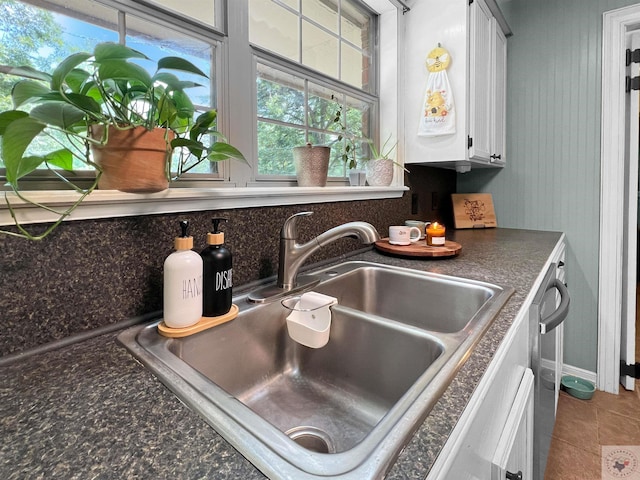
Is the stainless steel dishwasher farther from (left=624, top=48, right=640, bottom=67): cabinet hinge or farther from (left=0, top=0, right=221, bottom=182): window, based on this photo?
(left=624, top=48, right=640, bottom=67): cabinet hinge

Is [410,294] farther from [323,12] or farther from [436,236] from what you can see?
[323,12]

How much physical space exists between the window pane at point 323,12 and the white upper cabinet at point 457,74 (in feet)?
1.43

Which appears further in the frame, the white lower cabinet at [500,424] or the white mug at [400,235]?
the white mug at [400,235]

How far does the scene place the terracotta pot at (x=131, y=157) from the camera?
654mm

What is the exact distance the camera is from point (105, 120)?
0.63m

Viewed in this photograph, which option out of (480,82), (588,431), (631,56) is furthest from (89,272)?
(631,56)

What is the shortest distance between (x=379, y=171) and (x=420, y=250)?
470mm

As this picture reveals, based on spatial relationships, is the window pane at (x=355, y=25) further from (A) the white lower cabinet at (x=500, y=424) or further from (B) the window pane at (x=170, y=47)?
(A) the white lower cabinet at (x=500, y=424)

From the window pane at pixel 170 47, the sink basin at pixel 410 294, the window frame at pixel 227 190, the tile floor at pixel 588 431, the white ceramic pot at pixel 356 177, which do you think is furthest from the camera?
the white ceramic pot at pixel 356 177

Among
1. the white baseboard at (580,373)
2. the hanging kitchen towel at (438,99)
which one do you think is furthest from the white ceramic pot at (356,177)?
the white baseboard at (580,373)

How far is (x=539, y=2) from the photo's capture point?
6.95ft

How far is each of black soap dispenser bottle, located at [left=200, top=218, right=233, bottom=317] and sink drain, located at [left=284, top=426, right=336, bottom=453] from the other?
30 cm

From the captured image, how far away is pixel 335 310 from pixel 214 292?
30 centimetres

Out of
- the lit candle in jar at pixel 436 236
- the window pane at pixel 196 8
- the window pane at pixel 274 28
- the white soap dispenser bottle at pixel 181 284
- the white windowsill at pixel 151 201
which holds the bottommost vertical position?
the white soap dispenser bottle at pixel 181 284
